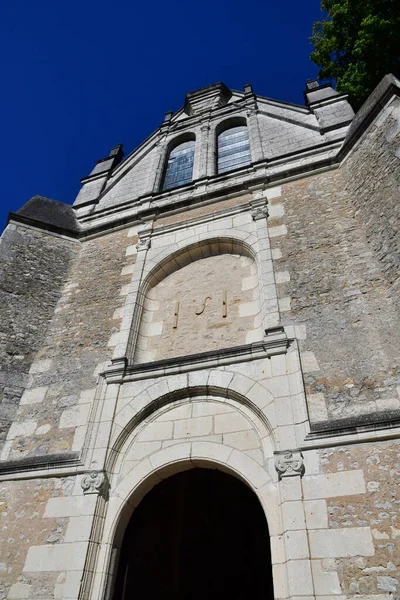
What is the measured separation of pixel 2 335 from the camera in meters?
6.47

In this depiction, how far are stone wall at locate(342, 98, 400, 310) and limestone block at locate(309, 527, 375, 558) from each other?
7.90 feet

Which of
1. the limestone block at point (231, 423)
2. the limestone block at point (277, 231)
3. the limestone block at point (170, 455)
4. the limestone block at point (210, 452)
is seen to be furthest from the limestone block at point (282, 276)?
the limestone block at point (170, 455)

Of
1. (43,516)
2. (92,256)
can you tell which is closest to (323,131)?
(92,256)

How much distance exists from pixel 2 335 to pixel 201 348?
3055 millimetres

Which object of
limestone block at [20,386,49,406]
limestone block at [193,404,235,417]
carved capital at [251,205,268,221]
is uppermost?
carved capital at [251,205,268,221]

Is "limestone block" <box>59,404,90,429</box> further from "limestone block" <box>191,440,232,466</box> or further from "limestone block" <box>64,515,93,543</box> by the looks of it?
"limestone block" <box>191,440,232,466</box>

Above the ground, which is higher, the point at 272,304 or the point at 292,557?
the point at 272,304

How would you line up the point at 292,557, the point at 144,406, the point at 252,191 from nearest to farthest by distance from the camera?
the point at 292,557
the point at 144,406
the point at 252,191

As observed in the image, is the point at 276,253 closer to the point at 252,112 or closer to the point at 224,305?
the point at 224,305

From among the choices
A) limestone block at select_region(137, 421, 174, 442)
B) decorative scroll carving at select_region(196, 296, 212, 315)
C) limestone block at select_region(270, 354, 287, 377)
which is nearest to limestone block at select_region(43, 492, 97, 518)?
limestone block at select_region(137, 421, 174, 442)

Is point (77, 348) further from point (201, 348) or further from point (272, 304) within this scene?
point (272, 304)

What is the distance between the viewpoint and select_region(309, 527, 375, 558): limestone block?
139 inches

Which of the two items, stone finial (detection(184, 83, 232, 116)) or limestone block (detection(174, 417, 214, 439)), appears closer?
limestone block (detection(174, 417, 214, 439))

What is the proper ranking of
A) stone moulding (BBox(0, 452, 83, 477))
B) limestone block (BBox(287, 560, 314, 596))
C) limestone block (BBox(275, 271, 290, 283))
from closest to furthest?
limestone block (BBox(287, 560, 314, 596)) < stone moulding (BBox(0, 452, 83, 477)) < limestone block (BBox(275, 271, 290, 283))
